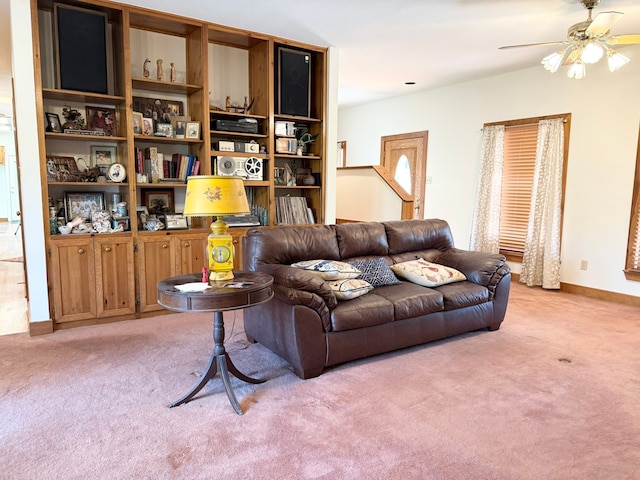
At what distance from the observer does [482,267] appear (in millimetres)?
3672

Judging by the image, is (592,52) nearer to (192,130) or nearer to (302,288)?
(302,288)

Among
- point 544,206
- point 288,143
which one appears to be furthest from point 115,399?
point 544,206

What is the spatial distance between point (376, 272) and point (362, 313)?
0.67 meters

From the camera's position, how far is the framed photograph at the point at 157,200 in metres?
4.21

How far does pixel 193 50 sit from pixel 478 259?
3314mm

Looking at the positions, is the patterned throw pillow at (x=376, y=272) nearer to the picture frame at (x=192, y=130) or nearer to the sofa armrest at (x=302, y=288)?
the sofa armrest at (x=302, y=288)

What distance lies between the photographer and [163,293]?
2268 mm

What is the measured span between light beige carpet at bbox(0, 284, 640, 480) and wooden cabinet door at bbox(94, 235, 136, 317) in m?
0.36

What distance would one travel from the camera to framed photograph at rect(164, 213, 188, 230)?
4105 mm

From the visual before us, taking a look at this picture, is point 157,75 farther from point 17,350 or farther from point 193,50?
point 17,350

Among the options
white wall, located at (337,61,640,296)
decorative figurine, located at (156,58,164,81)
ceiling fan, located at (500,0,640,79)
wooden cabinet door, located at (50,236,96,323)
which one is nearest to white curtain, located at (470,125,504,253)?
white wall, located at (337,61,640,296)

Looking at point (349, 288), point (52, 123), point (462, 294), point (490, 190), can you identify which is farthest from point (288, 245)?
point (490, 190)

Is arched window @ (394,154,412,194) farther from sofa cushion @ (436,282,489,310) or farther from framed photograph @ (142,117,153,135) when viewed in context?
framed photograph @ (142,117,153,135)

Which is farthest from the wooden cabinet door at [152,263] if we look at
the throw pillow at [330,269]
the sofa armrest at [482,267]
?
the sofa armrest at [482,267]
